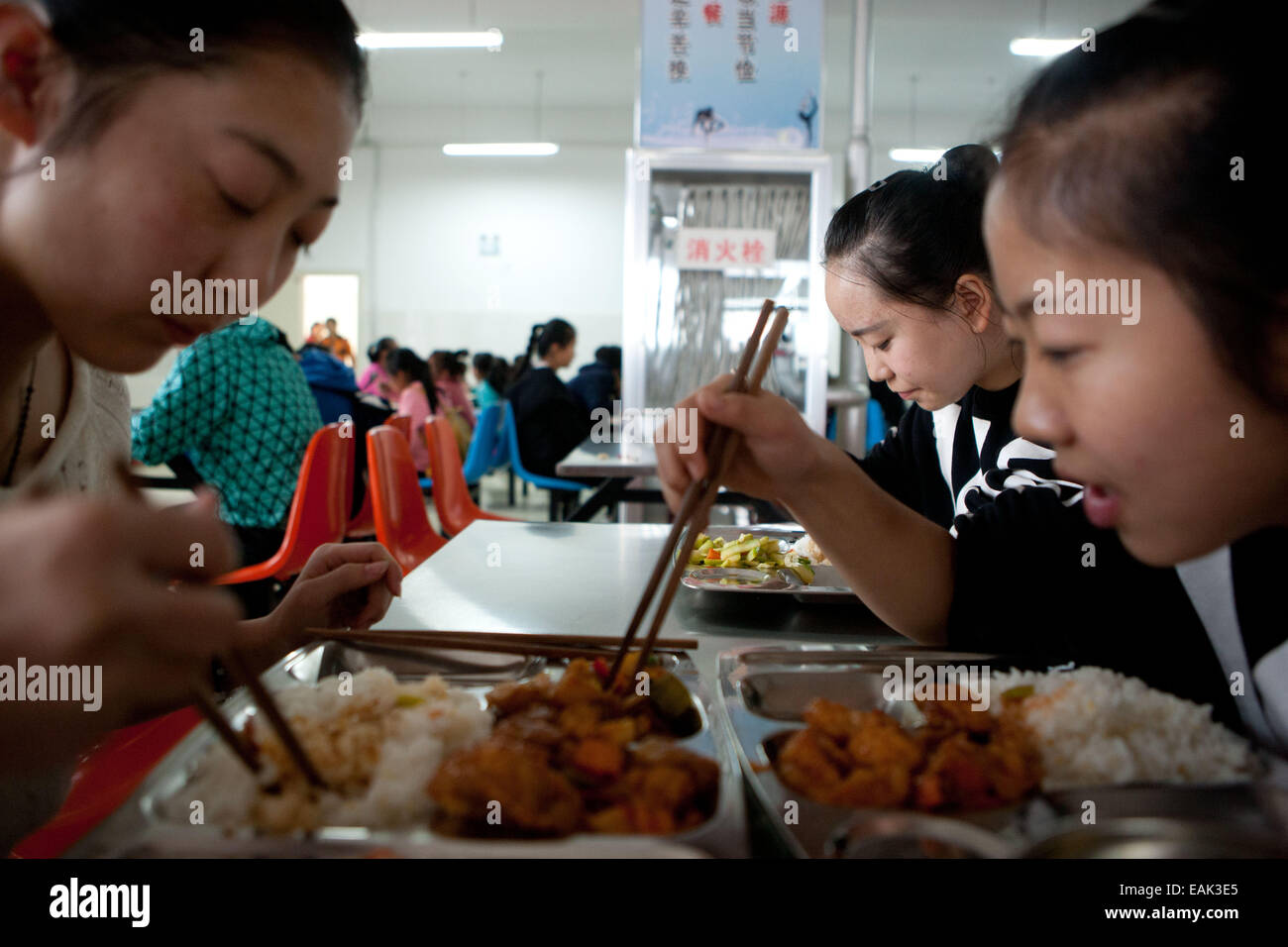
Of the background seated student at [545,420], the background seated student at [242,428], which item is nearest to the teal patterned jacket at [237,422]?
the background seated student at [242,428]

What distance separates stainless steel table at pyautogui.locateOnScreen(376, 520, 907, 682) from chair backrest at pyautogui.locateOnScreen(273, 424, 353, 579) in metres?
1.00

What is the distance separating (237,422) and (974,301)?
96.9 inches

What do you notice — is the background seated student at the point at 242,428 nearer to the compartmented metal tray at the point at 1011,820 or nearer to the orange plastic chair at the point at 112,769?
the orange plastic chair at the point at 112,769

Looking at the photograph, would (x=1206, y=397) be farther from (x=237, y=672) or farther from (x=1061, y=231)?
(x=237, y=672)

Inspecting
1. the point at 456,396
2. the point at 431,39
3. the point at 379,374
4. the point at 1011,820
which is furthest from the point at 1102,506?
the point at 456,396

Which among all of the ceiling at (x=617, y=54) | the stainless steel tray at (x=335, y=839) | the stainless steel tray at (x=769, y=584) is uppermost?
the ceiling at (x=617, y=54)

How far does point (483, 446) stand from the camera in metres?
6.31

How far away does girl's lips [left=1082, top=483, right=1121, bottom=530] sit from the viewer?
2.57ft

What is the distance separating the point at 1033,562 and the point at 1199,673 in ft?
0.81

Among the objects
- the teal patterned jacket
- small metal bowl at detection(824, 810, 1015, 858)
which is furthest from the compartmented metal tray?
the teal patterned jacket

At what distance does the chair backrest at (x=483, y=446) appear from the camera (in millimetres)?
6145

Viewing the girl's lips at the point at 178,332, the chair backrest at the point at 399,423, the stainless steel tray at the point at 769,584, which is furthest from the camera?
the chair backrest at the point at 399,423

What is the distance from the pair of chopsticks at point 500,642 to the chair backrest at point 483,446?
4950 millimetres

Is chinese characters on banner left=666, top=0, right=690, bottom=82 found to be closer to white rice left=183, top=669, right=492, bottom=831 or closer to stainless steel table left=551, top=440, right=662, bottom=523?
stainless steel table left=551, top=440, right=662, bottom=523
